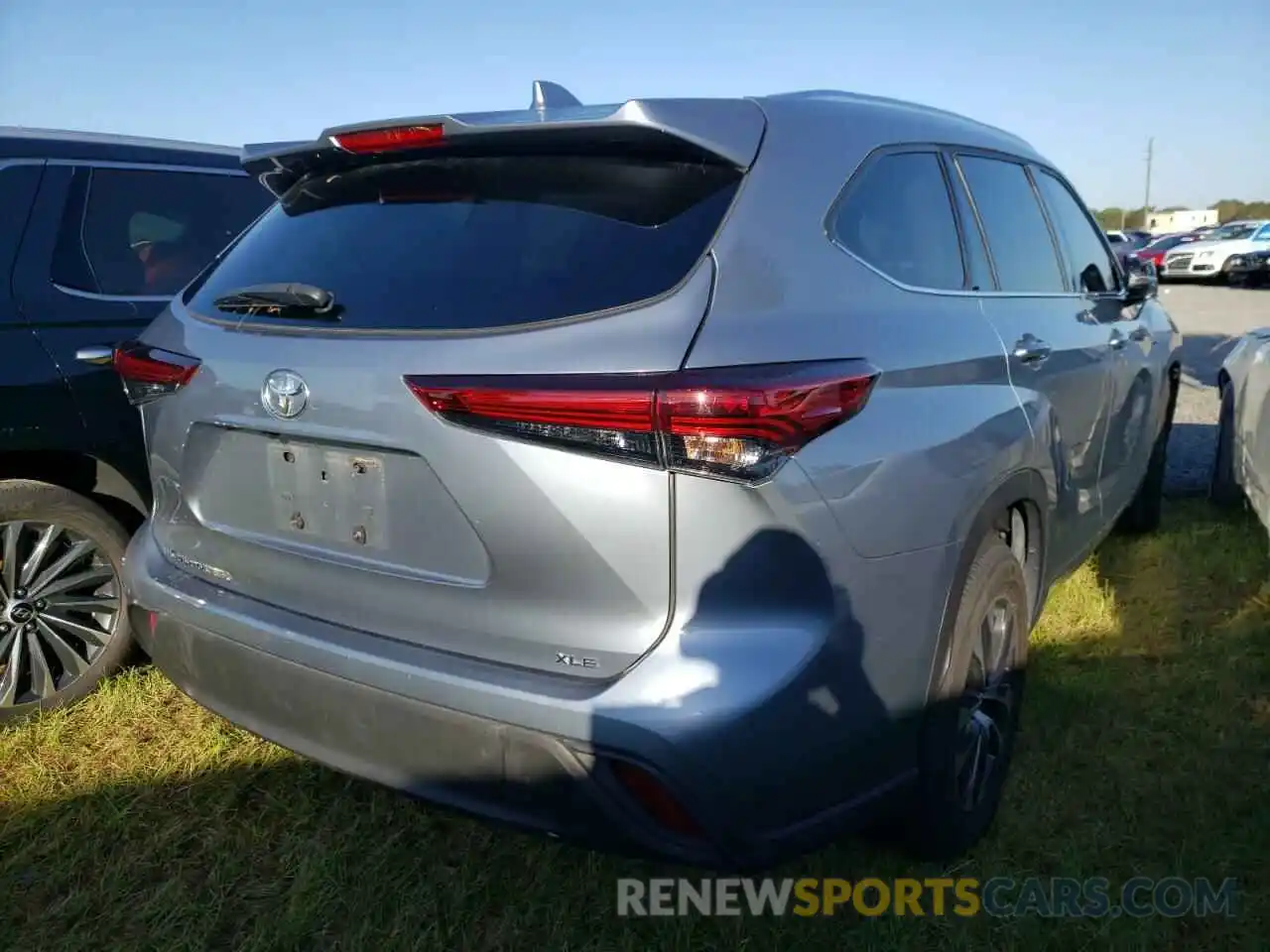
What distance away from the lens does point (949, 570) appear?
6.61 ft

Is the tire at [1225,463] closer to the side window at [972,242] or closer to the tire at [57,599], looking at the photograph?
the side window at [972,242]

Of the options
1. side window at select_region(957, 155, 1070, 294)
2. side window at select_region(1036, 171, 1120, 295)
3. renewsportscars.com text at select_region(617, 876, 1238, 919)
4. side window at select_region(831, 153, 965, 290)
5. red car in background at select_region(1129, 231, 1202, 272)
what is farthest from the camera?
red car in background at select_region(1129, 231, 1202, 272)

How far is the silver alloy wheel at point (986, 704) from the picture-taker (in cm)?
231

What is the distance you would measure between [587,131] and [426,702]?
1115 millimetres

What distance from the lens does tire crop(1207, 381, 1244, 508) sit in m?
5.04

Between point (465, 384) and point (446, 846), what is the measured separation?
136 centimetres

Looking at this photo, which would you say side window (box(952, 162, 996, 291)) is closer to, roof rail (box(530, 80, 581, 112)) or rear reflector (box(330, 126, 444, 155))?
roof rail (box(530, 80, 581, 112))

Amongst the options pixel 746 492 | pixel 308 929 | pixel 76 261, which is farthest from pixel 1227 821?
pixel 76 261

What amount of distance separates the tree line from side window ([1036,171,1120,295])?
5508cm

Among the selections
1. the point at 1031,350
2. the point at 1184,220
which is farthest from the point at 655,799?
the point at 1184,220

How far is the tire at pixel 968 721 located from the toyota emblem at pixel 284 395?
1.43 meters

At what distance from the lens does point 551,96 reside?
83.0 inches

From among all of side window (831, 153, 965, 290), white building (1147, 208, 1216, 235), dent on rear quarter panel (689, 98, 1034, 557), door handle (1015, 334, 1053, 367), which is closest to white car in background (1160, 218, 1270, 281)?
door handle (1015, 334, 1053, 367)

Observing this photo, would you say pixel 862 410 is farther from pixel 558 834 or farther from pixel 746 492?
pixel 558 834
